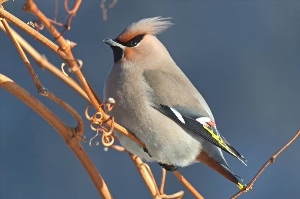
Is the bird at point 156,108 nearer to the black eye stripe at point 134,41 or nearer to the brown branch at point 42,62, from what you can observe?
the black eye stripe at point 134,41

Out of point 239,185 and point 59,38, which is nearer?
point 59,38

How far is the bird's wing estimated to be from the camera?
95cm

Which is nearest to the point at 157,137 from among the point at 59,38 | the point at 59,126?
the point at 59,126

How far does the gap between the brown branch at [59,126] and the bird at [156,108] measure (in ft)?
0.93

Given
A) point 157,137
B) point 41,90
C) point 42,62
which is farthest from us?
point 157,137

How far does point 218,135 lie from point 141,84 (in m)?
0.17

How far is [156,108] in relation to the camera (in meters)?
0.94

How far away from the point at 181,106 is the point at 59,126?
434 mm

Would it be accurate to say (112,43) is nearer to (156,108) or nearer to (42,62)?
(156,108)

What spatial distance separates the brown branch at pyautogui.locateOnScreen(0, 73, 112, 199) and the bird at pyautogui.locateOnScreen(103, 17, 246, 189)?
28 cm

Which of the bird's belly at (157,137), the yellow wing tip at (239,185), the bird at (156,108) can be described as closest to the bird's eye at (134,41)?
the bird at (156,108)

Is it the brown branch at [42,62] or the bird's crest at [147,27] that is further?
the bird's crest at [147,27]

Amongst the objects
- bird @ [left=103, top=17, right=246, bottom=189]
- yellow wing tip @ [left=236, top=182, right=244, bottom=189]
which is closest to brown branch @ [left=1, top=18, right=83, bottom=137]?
bird @ [left=103, top=17, right=246, bottom=189]

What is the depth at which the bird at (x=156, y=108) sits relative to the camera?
915mm
